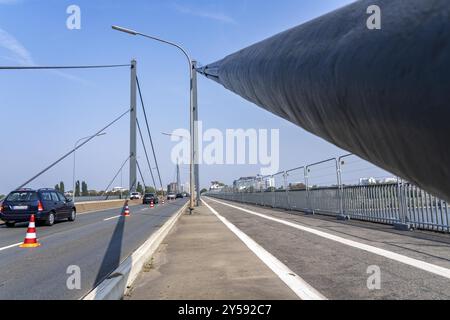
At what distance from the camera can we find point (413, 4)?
1.11 metres

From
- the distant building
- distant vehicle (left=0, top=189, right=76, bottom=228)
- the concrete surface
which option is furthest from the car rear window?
the distant building

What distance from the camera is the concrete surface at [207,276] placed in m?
4.79

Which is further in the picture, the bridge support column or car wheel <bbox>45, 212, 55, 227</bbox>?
the bridge support column

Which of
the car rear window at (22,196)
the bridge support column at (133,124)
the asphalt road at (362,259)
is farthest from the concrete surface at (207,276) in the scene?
the bridge support column at (133,124)

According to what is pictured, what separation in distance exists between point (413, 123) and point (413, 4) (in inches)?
12.5

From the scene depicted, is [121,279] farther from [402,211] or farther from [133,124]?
[133,124]

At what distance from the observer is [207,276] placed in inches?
229

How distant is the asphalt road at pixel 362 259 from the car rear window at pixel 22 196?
958cm

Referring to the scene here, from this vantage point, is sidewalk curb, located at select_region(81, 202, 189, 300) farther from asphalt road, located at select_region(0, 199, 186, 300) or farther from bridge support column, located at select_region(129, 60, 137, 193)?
bridge support column, located at select_region(129, 60, 137, 193)

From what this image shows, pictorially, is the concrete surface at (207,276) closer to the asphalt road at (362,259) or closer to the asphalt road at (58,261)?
the asphalt road at (362,259)

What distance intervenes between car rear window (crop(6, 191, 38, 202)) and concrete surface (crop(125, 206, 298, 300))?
31.8 feet

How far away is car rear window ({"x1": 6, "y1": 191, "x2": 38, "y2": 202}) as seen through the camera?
54.1 feet
